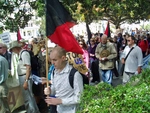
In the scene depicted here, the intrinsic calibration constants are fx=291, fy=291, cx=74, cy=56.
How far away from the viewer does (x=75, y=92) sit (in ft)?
11.2

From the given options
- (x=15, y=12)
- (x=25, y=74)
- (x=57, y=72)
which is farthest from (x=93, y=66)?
(x=57, y=72)

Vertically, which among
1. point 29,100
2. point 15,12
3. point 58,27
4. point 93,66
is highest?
point 15,12

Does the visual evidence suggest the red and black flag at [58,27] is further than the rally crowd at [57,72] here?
Yes

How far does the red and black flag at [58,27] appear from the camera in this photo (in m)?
3.83

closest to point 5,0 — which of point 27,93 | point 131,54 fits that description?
point 27,93

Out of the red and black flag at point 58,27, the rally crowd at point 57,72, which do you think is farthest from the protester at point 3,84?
the red and black flag at point 58,27

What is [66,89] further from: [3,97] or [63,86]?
[3,97]

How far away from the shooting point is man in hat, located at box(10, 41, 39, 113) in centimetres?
597

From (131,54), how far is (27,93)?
243 centimetres

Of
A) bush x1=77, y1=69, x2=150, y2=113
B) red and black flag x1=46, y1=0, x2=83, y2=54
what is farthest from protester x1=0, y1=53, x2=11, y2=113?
bush x1=77, y1=69, x2=150, y2=113

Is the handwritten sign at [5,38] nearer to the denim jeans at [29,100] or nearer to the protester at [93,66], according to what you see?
the denim jeans at [29,100]

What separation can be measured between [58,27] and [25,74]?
257 centimetres

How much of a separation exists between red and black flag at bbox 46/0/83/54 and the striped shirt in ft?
1.28

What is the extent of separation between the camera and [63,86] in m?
3.52
